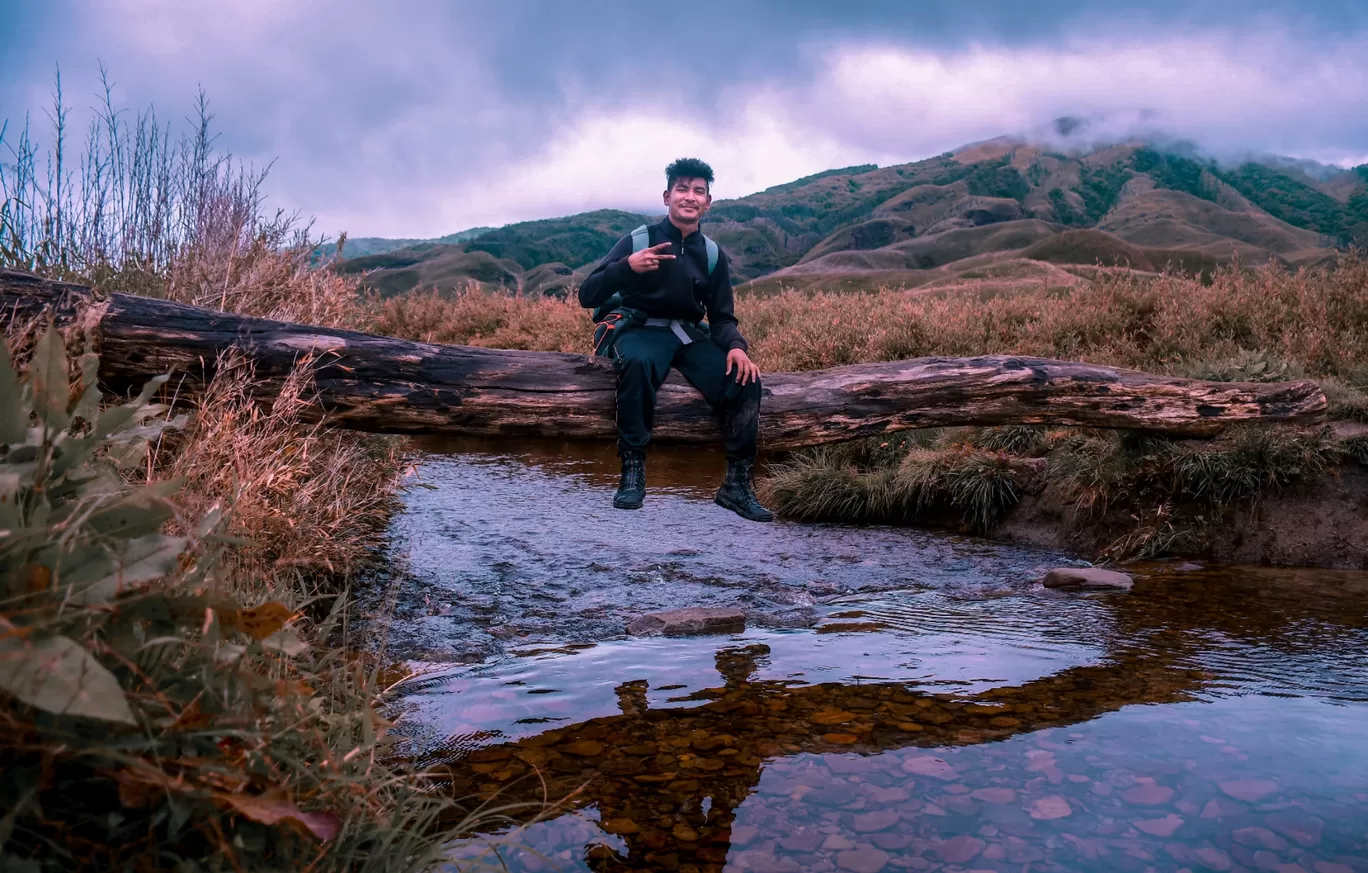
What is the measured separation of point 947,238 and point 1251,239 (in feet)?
109

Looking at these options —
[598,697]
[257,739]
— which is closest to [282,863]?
[257,739]

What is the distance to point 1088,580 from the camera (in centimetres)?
621

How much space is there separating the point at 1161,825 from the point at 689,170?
4489 millimetres

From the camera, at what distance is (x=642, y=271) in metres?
5.70

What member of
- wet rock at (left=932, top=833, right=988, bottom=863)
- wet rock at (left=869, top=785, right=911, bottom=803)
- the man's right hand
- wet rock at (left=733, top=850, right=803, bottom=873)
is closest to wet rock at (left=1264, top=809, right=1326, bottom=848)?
wet rock at (left=932, top=833, right=988, bottom=863)

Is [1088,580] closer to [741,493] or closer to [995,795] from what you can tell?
[741,493]

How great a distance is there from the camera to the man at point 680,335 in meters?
5.59

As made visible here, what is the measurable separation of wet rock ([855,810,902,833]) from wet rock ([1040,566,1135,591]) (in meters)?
3.59

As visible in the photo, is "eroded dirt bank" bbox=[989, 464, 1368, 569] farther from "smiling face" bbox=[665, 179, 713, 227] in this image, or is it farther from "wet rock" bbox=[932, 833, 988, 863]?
"wet rock" bbox=[932, 833, 988, 863]

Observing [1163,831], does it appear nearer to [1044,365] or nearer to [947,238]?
[1044,365]

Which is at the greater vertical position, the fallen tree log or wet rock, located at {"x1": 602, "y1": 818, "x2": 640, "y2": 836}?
the fallen tree log

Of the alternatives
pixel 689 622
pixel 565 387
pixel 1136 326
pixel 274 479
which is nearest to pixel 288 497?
pixel 274 479

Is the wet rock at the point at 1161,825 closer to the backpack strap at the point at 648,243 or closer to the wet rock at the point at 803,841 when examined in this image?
the wet rock at the point at 803,841

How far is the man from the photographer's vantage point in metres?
5.59
